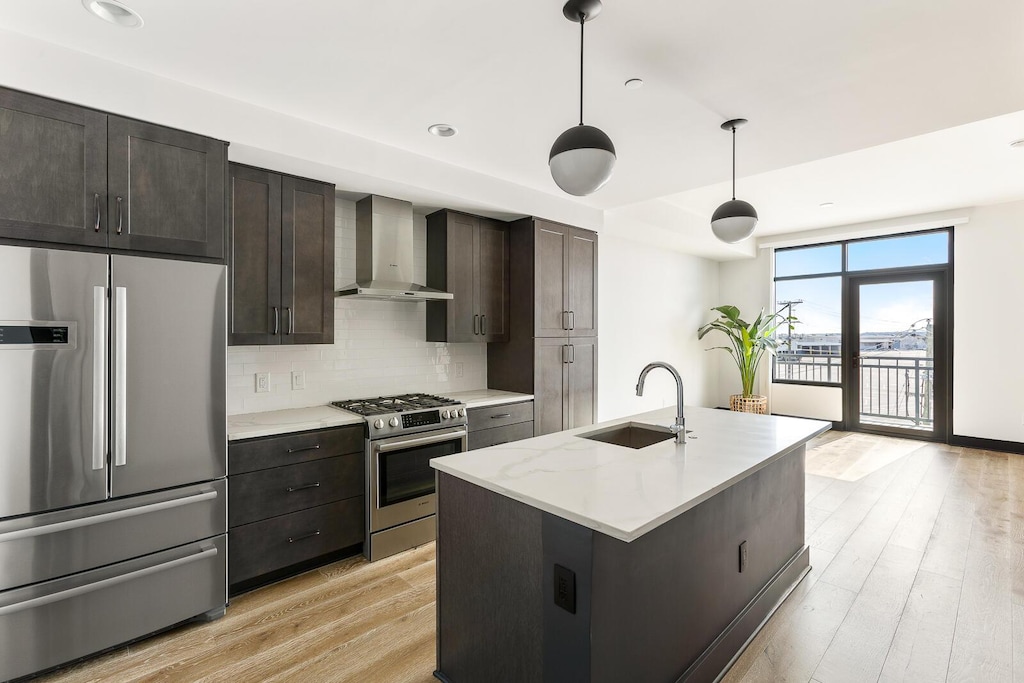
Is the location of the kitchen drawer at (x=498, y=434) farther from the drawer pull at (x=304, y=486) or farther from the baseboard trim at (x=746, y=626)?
the baseboard trim at (x=746, y=626)

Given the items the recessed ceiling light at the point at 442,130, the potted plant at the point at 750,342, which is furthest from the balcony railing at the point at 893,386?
the recessed ceiling light at the point at 442,130

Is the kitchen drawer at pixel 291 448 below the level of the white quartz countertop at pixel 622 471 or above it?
below

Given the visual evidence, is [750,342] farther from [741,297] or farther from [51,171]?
[51,171]

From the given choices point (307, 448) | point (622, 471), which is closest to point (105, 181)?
point (307, 448)

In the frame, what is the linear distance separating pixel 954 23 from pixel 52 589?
13.9 feet

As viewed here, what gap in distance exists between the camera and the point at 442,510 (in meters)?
1.94

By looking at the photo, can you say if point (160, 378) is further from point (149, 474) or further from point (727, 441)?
point (727, 441)

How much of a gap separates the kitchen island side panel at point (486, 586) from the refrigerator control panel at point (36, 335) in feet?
5.46

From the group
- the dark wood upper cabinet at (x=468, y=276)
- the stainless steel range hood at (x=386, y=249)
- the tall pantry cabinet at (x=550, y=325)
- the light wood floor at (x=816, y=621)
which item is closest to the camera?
the light wood floor at (x=816, y=621)

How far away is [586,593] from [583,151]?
1471 millimetres

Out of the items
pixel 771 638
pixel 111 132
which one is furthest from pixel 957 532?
pixel 111 132

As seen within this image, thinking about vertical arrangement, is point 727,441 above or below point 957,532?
above

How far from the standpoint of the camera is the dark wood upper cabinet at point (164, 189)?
2154mm

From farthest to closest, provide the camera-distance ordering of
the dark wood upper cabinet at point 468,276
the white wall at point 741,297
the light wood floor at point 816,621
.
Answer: the white wall at point 741,297 → the dark wood upper cabinet at point 468,276 → the light wood floor at point 816,621
